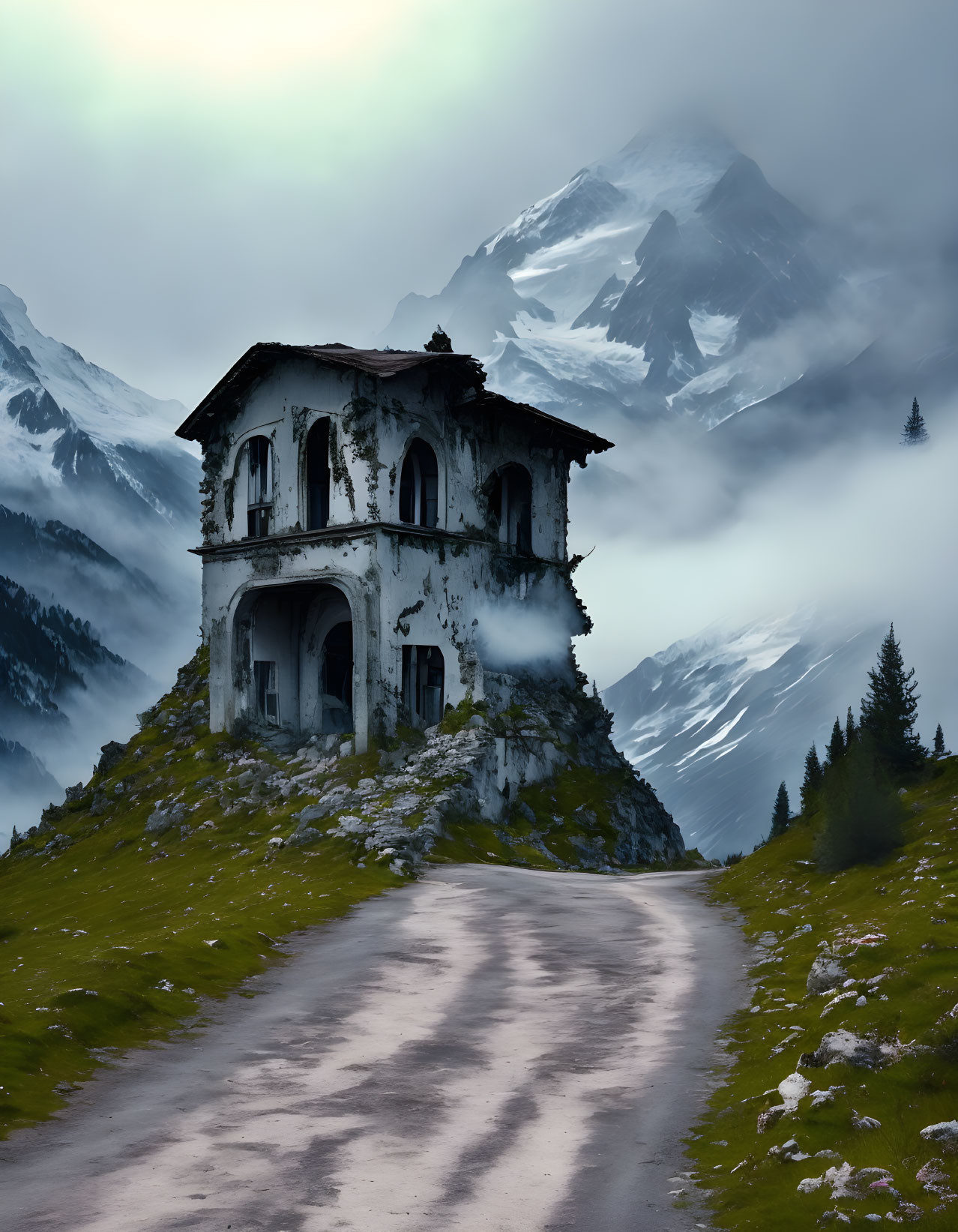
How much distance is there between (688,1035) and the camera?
730 inches

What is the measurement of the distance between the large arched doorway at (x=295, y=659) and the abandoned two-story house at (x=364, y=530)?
84 mm

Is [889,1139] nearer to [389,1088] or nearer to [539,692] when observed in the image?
[389,1088]

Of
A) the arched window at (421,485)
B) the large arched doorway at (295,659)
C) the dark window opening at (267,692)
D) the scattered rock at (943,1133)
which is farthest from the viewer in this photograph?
the dark window opening at (267,692)

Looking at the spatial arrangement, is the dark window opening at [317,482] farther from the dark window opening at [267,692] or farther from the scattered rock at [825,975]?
the scattered rock at [825,975]

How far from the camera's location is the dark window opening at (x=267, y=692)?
2231 inches

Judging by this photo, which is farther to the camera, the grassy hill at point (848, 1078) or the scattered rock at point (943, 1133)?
the scattered rock at point (943, 1133)

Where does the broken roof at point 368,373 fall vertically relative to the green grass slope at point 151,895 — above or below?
above

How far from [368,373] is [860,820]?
95.7 ft

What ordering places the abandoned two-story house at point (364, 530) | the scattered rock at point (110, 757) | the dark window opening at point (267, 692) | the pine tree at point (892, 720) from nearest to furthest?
the pine tree at point (892, 720)
the abandoned two-story house at point (364, 530)
the dark window opening at point (267, 692)
the scattered rock at point (110, 757)

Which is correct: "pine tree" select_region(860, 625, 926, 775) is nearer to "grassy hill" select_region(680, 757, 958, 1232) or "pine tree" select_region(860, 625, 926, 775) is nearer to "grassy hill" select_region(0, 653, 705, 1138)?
"grassy hill" select_region(0, 653, 705, 1138)

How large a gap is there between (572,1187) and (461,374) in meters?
44.7

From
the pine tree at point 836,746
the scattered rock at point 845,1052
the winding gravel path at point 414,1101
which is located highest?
the pine tree at point 836,746

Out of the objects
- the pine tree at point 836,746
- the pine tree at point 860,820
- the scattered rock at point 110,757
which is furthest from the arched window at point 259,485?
the pine tree at point 860,820

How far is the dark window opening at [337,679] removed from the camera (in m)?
57.7
